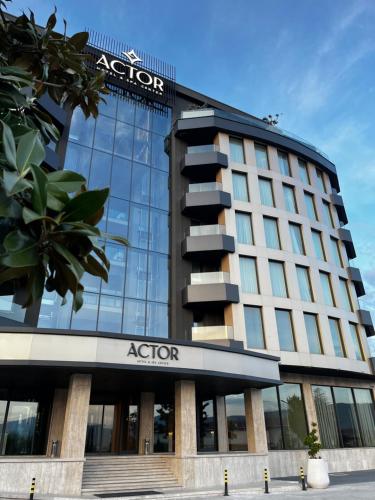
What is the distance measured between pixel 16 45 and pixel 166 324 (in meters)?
21.1

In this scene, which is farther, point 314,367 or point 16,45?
point 314,367

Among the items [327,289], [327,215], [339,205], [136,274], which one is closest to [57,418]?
[136,274]

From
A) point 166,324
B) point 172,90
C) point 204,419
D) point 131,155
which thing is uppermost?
point 172,90

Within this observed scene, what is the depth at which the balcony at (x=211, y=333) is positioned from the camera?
78.6 feet

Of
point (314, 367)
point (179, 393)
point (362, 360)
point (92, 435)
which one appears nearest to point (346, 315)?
point (362, 360)

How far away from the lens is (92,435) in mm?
23312

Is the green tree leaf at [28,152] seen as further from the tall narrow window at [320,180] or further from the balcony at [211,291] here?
the tall narrow window at [320,180]

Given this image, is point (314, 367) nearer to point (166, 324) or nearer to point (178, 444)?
point (166, 324)

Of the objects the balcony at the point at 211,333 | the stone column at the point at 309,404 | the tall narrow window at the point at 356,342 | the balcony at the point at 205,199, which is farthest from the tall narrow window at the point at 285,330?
the balcony at the point at 205,199

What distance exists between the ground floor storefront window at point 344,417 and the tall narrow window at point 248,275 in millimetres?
8571

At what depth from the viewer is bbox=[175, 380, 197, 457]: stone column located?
17.3 meters

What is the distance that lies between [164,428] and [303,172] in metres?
24.0

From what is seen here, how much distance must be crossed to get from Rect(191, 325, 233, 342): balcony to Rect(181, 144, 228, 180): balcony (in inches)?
500

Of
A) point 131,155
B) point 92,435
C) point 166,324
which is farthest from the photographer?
point 131,155
